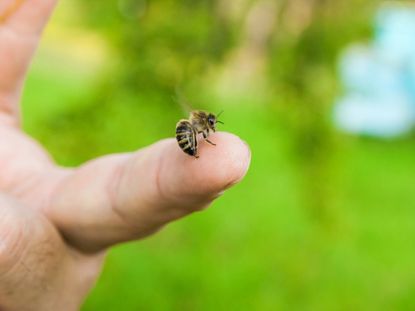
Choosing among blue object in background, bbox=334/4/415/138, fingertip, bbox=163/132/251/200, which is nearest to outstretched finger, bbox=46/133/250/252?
fingertip, bbox=163/132/251/200

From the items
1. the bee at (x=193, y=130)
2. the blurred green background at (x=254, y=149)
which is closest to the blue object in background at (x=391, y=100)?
the blurred green background at (x=254, y=149)

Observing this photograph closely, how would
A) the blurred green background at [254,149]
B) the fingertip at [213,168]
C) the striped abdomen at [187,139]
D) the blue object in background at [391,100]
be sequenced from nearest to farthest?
the fingertip at [213,168], the striped abdomen at [187,139], the blurred green background at [254,149], the blue object in background at [391,100]

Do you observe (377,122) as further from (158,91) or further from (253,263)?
(158,91)

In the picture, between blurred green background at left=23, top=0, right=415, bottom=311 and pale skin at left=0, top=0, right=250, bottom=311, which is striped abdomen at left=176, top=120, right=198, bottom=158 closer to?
pale skin at left=0, top=0, right=250, bottom=311

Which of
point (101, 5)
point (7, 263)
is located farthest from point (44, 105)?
point (7, 263)

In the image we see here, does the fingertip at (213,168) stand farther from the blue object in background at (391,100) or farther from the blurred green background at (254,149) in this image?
the blue object in background at (391,100)

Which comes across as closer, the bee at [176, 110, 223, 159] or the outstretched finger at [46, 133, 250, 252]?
the outstretched finger at [46, 133, 250, 252]

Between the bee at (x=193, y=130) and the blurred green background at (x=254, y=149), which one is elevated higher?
the bee at (x=193, y=130)
